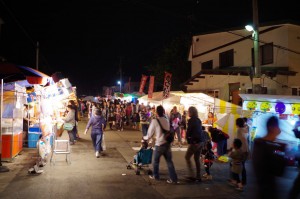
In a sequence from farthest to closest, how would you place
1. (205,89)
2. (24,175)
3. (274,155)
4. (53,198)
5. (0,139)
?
(205,89), (0,139), (24,175), (53,198), (274,155)

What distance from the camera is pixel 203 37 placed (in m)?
27.5

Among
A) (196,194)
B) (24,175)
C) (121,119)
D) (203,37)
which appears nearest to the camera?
(196,194)

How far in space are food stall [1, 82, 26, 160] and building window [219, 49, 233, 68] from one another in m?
15.7

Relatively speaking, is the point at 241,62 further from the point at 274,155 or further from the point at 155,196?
the point at 274,155

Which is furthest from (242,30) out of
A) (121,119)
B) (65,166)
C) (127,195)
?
(127,195)

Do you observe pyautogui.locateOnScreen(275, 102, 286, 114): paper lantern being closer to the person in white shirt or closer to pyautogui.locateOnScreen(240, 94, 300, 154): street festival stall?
pyautogui.locateOnScreen(240, 94, 300, 154): street festival stall

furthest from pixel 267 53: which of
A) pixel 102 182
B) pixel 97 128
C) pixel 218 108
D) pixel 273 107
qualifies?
pixel 102 182

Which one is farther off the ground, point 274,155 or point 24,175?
point 274,155

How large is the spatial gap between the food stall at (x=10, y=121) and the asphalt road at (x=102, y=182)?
432mm

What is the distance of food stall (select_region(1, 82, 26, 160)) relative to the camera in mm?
10773

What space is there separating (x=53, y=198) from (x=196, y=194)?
3.12m

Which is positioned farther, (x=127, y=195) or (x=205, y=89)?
(x=205, y=89)

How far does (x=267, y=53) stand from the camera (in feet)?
66.3

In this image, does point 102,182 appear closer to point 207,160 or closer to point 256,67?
point 207,160
